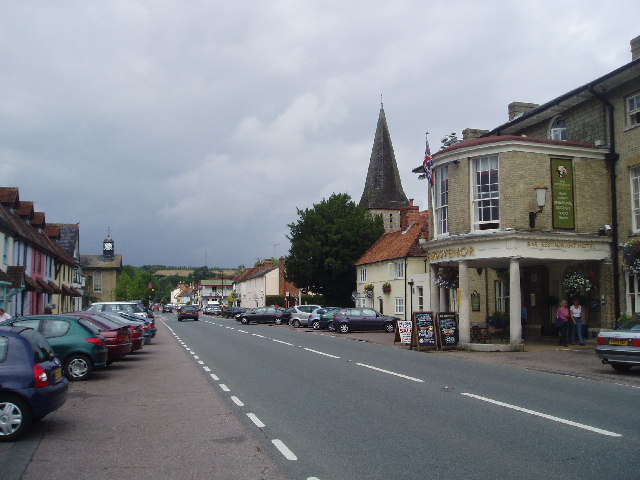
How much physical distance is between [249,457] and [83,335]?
8.94m

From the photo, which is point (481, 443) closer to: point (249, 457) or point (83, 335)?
point (249, 457)

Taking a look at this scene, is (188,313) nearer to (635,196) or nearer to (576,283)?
(576,283)

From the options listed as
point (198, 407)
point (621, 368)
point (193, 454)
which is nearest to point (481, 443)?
point (193, 454)

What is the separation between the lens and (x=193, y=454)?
7.54m

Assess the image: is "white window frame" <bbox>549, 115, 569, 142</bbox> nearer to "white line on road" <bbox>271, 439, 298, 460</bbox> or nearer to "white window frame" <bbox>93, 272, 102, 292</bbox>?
"white line on road" <bbox>271, 439, 298, 460</bbox>

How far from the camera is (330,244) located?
57.2m

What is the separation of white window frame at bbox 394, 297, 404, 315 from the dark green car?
31967mm

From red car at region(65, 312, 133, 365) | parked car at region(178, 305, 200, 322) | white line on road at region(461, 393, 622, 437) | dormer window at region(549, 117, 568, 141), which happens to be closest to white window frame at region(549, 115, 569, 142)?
dormer window at region(549, 117, 568, 141)

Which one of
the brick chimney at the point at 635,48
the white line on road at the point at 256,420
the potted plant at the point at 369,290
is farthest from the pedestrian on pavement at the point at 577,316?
the potted plant at the point at 369,290

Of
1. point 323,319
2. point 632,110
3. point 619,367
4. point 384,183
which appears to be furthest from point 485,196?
point 384,183

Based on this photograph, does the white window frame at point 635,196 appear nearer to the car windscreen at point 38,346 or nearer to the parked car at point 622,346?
the parked car at point 622,346

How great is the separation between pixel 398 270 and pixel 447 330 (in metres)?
22.2

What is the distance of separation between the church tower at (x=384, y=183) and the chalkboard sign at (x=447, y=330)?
5529cm

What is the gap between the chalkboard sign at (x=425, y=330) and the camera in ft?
76.7
